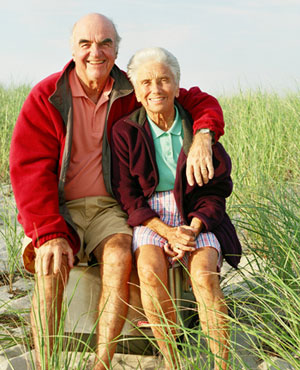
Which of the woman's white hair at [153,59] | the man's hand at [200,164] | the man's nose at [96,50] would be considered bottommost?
the man's hand at [200,164]

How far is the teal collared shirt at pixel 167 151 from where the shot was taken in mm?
2936

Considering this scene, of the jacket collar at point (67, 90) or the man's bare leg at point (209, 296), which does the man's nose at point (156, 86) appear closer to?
the jacket collar at point (67, 90)

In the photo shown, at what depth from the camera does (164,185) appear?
294 centimetres

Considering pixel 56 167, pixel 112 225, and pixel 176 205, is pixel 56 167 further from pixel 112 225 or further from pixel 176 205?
pixel 176 205

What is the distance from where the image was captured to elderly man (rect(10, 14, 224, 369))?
2.76m

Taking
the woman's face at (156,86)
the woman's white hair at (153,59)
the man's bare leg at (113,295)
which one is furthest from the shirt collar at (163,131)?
the man's bare leg at (113,295)

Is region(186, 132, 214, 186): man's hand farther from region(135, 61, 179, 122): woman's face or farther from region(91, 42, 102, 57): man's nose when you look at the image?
region(91, 42, 102, 57): man's nose

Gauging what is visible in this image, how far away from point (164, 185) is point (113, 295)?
0.67m

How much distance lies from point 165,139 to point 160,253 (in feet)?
2.17

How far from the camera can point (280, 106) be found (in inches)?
291

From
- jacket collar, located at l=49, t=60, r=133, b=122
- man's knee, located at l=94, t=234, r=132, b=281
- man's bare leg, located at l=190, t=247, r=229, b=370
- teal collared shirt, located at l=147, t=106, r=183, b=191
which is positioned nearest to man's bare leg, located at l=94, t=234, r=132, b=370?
man's knee, located at l=94, t=234, r=132, b=281

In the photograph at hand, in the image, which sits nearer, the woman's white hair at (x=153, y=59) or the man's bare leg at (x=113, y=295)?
the man's bare leg at (x=113, y=295)

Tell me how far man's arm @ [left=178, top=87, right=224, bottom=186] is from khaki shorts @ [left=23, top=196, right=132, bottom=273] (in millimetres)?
463

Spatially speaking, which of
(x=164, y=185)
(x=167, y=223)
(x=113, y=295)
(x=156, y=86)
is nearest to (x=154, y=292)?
(x=113, y=295)
